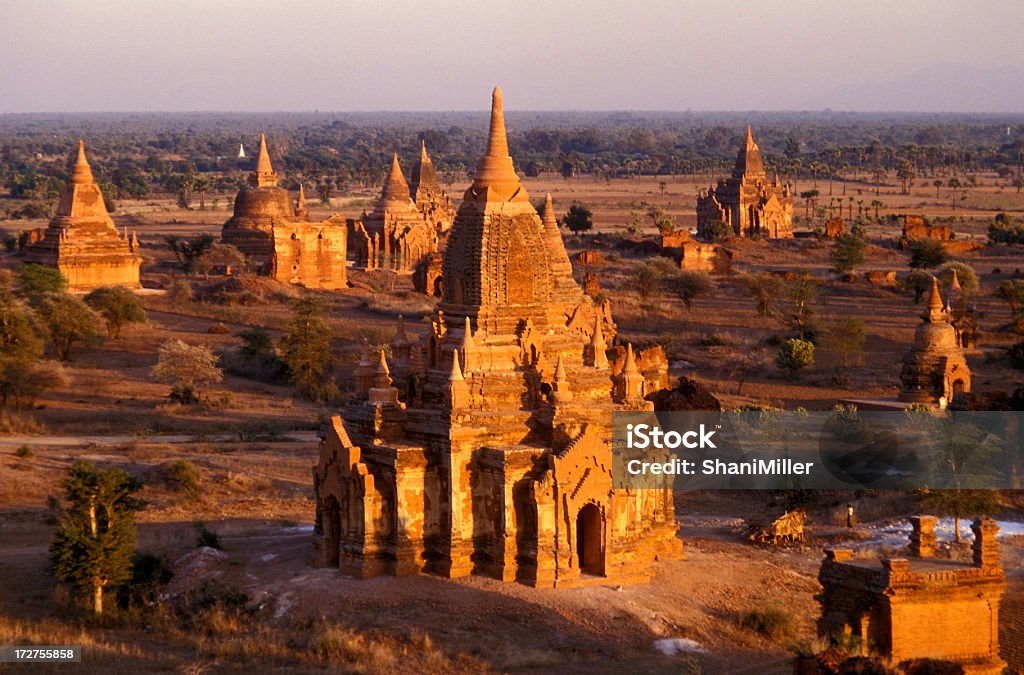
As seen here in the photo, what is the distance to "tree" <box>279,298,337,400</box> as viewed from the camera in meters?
39.4

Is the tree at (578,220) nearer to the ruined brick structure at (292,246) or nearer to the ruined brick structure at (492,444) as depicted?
the ruined brick structure at (292,246)

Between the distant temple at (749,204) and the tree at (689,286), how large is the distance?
25.5m

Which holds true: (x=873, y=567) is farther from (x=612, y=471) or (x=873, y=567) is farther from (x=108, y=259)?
(x=108, y=259)

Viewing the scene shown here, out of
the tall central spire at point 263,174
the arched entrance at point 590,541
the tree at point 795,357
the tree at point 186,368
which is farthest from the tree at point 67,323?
the arched entrance at point 590,541

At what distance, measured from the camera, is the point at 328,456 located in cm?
2141

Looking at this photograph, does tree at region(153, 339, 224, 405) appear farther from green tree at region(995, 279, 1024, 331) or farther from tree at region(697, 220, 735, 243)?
tree at region(697, 220, 735, 243)

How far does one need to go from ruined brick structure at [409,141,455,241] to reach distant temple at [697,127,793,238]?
15.1 m

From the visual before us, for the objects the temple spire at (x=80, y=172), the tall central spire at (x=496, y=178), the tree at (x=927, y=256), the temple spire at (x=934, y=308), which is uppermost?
the tall central spire at (x=496, y=178)

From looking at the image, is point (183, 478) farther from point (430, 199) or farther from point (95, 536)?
point (430, 199)

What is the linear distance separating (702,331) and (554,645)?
32459mm

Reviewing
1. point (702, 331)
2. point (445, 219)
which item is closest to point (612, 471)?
point (702, 331)

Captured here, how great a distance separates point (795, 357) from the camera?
41.6 meters

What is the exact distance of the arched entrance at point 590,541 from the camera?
2083 centimetres

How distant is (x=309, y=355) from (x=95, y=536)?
19639 millimetres
